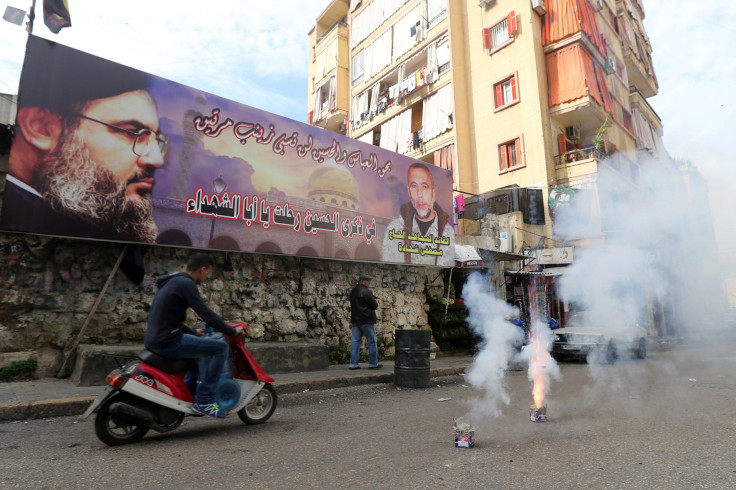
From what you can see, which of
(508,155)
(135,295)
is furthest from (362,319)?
(508,155)

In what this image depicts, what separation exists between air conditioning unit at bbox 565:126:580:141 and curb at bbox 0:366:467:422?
51.8 feet

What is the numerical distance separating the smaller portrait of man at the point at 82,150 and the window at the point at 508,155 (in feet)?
53.8

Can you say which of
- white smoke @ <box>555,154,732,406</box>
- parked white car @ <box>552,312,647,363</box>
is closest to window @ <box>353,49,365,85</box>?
white smoke @ <box>555,154,732,406</box>

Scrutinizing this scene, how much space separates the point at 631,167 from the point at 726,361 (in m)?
13.6

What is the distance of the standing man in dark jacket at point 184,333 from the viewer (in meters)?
3.81

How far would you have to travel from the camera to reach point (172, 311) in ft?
12.7

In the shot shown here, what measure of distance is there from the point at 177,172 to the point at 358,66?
23.2 m

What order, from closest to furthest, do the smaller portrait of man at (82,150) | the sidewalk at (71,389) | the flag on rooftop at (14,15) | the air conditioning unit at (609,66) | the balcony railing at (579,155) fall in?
1. the sidewalk at (71,389)
2. the smaller portrait of man at (82,150)
3. the flag on rooftop at (14,15)
4. the balcony railing at (579,155)
5. the air conditioning unit at (609,66)

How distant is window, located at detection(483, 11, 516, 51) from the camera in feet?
65.4

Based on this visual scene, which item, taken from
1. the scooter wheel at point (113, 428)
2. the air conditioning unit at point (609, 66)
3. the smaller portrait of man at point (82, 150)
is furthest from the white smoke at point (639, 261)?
the air conditioning unit at point (609, 66)

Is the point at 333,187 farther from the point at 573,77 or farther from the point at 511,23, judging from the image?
the point at 511,23

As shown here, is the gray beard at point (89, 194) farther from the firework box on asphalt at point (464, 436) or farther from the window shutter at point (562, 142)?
the window shutter at point (562, 142)

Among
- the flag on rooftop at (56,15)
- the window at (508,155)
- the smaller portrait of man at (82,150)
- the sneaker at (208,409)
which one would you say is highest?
the window at (508,155)

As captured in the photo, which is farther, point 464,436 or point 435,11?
point 435,11
